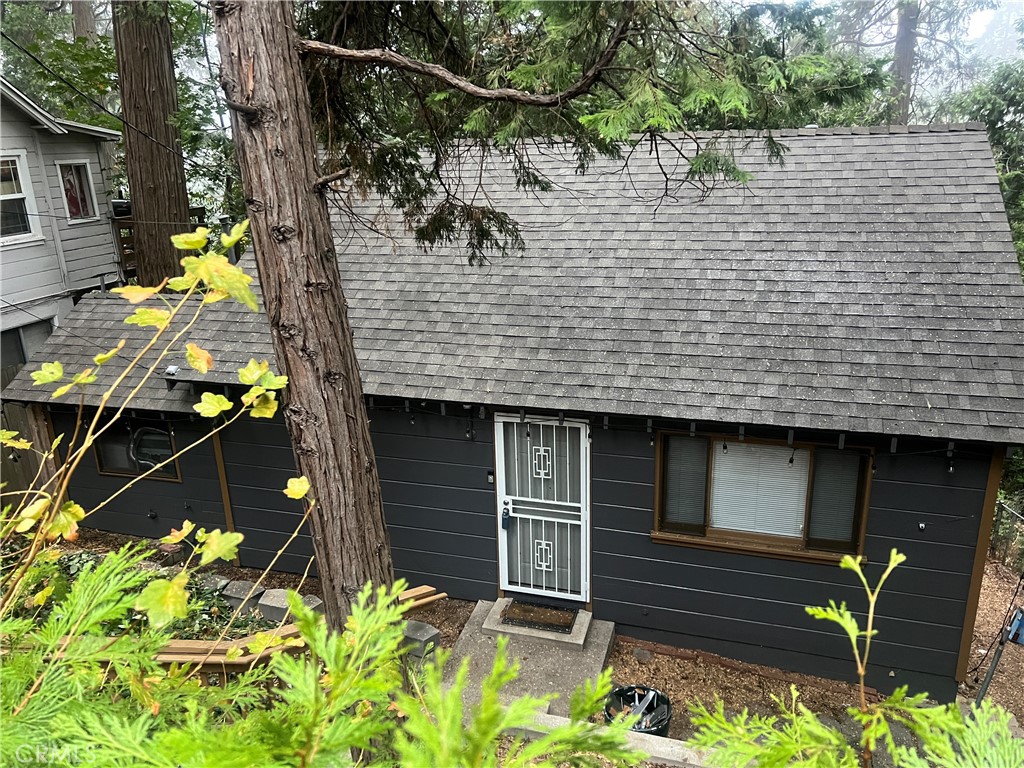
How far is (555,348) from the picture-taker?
22.2ft

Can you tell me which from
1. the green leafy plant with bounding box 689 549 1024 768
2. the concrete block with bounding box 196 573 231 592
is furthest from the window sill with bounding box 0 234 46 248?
the green leafy plant with bounding box 689 549 1024 768

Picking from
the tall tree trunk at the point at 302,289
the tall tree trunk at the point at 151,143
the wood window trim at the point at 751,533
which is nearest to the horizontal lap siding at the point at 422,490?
the wood window trim at the point at 751,533

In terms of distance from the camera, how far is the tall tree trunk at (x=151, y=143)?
948 cm

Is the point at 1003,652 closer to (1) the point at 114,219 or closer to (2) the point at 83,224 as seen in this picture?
(1) the point at 114,219

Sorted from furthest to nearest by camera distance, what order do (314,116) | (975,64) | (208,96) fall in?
(975,64), (208,96), (314,116)

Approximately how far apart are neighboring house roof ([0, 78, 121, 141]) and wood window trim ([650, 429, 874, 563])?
10.6 metres

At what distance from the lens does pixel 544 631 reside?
6645mm

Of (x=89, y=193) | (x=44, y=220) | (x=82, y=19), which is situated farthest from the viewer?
(x=82, y=19)

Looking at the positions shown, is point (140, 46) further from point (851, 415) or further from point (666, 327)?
point (851, 415)

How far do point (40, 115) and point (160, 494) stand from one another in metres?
6.59

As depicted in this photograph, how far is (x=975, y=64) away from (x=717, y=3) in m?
29.0

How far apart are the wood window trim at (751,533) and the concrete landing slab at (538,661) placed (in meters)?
1.21

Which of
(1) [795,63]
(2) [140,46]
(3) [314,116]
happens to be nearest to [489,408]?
(3) [314,116]

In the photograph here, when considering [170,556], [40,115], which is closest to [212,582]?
[170,556]
